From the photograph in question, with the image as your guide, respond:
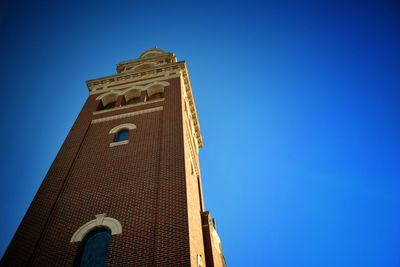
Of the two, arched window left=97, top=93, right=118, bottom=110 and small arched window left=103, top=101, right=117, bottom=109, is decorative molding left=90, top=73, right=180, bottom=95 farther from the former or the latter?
small arched window left=103, top=101, right=117, bottom=109

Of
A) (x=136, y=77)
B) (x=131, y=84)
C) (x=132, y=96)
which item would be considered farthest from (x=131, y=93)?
(x=136, y=77)

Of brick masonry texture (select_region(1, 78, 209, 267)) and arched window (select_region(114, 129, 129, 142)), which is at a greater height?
arched window (select_region(114, 129, 129, 142))

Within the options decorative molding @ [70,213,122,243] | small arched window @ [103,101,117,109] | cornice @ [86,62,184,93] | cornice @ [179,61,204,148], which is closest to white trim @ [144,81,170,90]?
cornice @ [86,62,184,93]

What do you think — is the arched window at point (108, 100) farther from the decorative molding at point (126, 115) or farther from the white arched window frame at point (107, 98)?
the decorative molding at point (126, 115)

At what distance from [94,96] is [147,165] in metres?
9.84

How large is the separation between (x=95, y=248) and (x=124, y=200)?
1785 mm

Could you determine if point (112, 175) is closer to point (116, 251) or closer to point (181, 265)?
point (116, 251)

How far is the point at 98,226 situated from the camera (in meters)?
9.65

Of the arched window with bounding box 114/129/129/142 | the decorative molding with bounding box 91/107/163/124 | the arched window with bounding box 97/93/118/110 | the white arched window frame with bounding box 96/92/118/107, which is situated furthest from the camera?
the white arched window frame with bounding box 96/92/118/107

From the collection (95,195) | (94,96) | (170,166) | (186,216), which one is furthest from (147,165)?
(94,96)

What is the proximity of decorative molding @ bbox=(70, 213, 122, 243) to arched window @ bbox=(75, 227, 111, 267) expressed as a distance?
139mm

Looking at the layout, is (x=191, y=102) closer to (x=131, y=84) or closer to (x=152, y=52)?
(x=131, y=84)

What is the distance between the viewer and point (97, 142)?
14125 millimetres

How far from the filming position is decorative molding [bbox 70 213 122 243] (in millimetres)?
9328
